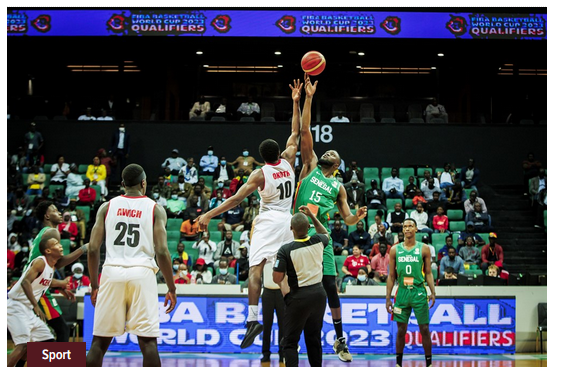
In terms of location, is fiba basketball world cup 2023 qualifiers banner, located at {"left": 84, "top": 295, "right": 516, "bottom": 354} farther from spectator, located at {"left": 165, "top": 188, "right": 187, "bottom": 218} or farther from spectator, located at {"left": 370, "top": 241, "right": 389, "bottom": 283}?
spectator, located at {"left": 165, "top": 188, "right": 187, "bottom": 218}

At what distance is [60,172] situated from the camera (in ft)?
62.8

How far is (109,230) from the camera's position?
612 centimetres

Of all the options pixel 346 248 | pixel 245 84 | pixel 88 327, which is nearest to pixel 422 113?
pixel 245 84

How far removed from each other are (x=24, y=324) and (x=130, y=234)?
2.33 metres

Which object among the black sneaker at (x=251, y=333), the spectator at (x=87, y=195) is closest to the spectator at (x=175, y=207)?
the spectator at (x=87, y=195)

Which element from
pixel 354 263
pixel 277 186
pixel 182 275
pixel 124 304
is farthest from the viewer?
pixel 354 263

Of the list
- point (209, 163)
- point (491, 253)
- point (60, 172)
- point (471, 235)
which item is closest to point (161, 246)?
point (491, 253)

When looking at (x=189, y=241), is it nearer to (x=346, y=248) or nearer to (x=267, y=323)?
(x=346, y=248)

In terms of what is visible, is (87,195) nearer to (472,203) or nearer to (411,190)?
(411,190)

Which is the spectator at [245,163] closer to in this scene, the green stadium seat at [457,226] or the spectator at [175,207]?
the spectator at [175,207]

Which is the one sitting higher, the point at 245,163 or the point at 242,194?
the point at 245,163

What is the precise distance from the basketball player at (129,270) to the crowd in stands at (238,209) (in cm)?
708

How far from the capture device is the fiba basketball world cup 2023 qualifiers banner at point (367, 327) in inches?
468

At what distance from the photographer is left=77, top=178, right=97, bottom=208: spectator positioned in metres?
17.8
